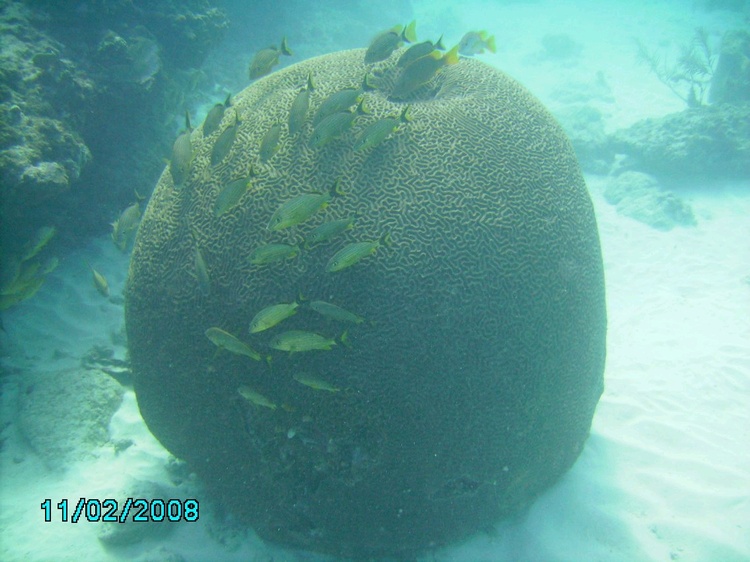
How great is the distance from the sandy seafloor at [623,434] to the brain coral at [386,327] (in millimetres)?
531

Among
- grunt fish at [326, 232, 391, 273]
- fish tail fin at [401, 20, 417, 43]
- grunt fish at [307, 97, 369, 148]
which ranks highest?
fish tail fin at [401, 20, 417, 43]

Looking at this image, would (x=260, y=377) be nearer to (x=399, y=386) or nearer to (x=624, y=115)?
(x=399, y=386)

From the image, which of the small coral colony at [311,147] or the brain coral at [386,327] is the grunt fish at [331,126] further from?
the brain coral at [386,327]

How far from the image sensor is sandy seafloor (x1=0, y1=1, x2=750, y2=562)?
3541 mm

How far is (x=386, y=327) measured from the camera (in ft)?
9.46

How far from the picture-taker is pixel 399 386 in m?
2.95

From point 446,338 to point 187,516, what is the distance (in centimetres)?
299

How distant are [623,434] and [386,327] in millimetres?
3490

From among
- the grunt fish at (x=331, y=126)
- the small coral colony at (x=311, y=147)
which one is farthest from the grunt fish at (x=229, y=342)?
the grunt fish at (x=331, y=126)

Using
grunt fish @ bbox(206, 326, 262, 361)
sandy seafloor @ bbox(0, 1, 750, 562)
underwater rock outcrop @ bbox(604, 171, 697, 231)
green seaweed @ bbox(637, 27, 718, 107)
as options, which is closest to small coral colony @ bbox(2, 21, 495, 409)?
grunt fish @ bbox(206, 326, 262, 361)

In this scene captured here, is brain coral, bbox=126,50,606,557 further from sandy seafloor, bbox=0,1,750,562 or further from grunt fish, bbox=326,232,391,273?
sandy seafloor, bbox=0,1,750,562

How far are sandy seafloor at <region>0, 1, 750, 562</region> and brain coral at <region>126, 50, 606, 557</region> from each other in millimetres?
531

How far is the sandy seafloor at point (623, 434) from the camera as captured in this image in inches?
139

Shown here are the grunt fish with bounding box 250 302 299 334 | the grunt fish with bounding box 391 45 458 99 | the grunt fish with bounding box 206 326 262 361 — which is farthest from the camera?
the grunt fish with bounding box 391 45 458 99
